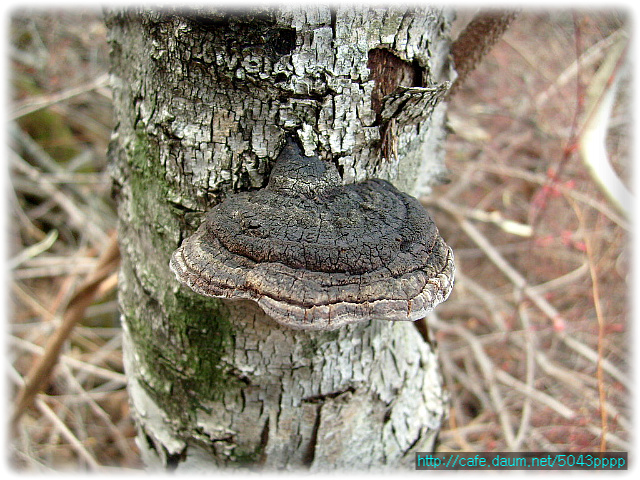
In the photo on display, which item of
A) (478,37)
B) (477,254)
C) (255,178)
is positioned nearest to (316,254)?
(255,178)

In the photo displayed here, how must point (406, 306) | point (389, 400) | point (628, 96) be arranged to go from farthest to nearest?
point (628, 96)
point (389, 400)
point (406, 306)

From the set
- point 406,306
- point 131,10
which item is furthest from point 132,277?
point 406,306

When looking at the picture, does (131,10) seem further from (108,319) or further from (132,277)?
(108,319)

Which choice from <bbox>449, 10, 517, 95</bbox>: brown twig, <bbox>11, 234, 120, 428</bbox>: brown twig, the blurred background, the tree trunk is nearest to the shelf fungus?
the tree trunk

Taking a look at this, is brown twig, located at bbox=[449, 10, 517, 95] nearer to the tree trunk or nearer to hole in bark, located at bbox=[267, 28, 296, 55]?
the tree trunk

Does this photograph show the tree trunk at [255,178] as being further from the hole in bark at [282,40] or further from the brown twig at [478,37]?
the brown twig at [478,37]

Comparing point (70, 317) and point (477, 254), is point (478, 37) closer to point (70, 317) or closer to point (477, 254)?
point (70, 317)

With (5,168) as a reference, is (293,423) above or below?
below
